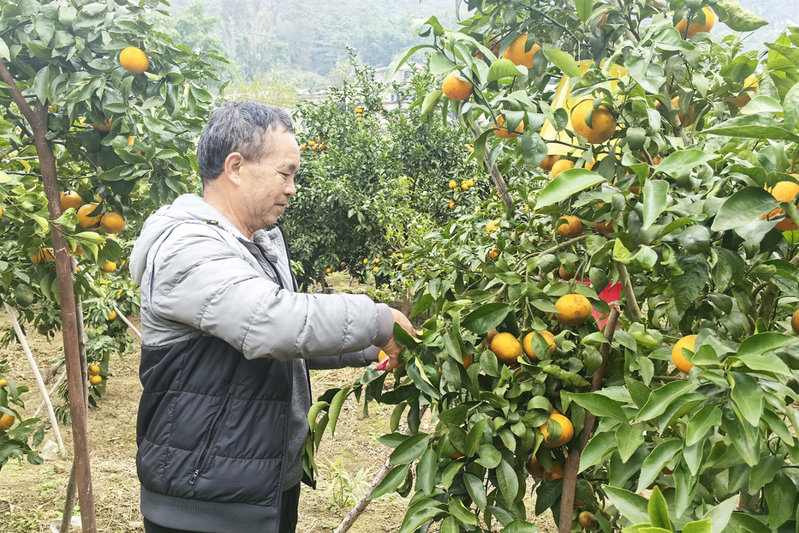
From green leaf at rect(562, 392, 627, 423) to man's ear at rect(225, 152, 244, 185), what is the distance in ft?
3.27

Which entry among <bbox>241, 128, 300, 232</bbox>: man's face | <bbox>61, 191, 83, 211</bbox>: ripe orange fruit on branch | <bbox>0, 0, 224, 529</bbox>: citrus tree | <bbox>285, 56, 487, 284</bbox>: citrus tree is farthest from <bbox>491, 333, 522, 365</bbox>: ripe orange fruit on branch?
<bbox>285, 56, 487, 284</bbox>: citrus tree

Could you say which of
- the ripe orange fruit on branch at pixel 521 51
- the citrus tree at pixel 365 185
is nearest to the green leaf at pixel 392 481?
the ripe orange fruit on branch at pixel 521 51

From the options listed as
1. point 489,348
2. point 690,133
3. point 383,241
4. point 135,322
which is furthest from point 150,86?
point 135,322

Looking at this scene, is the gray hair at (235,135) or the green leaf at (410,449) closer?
the green leaf at (410,449)

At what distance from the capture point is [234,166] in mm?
1471

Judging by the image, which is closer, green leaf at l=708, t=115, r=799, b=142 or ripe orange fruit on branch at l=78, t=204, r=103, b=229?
green leaf at l=708, t=115, r=799, b=142

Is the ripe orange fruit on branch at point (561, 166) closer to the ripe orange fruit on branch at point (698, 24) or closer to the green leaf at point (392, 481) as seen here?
the ripe orange fruit on branch at point (698, 24)

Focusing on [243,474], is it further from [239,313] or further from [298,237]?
[298,237]

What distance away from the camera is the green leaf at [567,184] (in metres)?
0.85

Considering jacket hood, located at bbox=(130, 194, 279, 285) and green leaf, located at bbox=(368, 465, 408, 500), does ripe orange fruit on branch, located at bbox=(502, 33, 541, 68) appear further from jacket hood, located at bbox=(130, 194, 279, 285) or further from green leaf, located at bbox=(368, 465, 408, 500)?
green leaf, located at bbox=(368, 465, 408, 500)

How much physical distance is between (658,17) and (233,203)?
41.6 inches

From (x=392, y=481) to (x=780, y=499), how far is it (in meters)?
0.65

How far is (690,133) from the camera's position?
122 centimetres

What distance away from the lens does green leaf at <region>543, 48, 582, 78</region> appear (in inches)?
39.4
